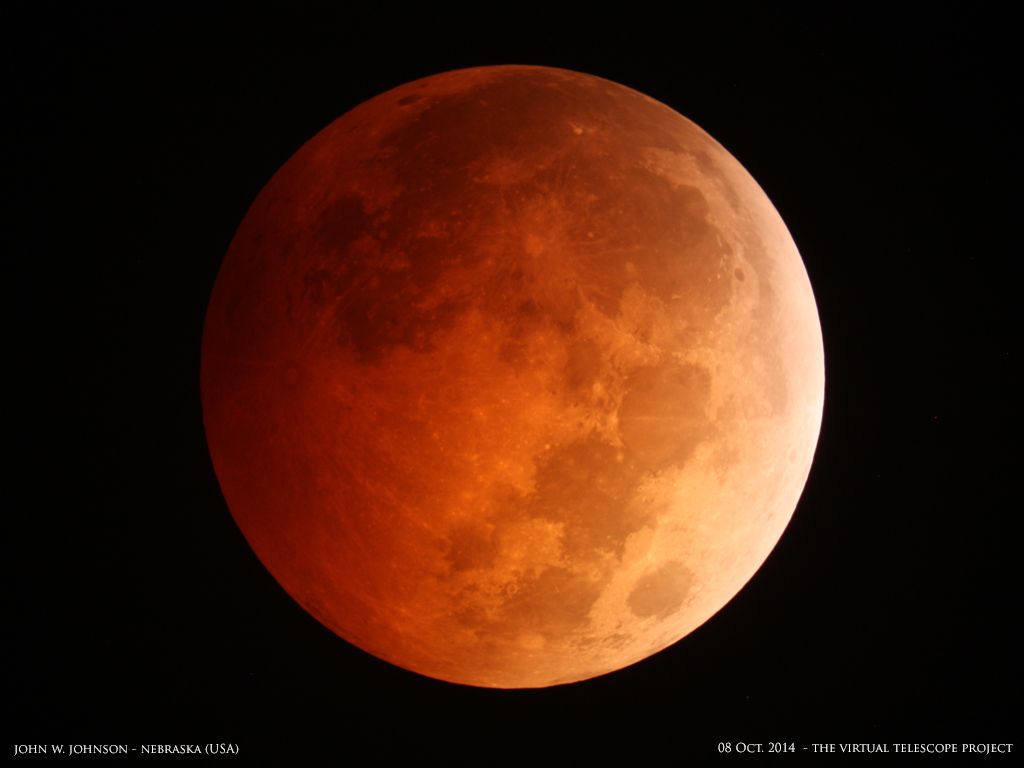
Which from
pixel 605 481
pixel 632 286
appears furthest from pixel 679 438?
pixel 632 286

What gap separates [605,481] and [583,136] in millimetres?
1335

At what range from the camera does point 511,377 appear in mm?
2914

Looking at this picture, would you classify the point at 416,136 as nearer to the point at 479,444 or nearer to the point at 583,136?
the point at 583,136

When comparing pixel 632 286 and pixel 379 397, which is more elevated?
pixel 632 286

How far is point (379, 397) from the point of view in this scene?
9.79ft

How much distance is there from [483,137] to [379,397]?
42.6 inches

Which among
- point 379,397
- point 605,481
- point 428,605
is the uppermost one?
point 379,397

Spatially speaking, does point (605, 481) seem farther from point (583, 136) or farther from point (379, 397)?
point (583, 136)

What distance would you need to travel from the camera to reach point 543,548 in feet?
10.1

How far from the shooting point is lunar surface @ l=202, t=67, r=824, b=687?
296cm

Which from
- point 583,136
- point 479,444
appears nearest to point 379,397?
point 479,444

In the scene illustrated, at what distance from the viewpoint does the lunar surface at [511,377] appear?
296 cm

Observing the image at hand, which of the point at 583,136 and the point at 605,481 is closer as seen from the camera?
the point at 605,481

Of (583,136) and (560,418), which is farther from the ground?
(583,136)
